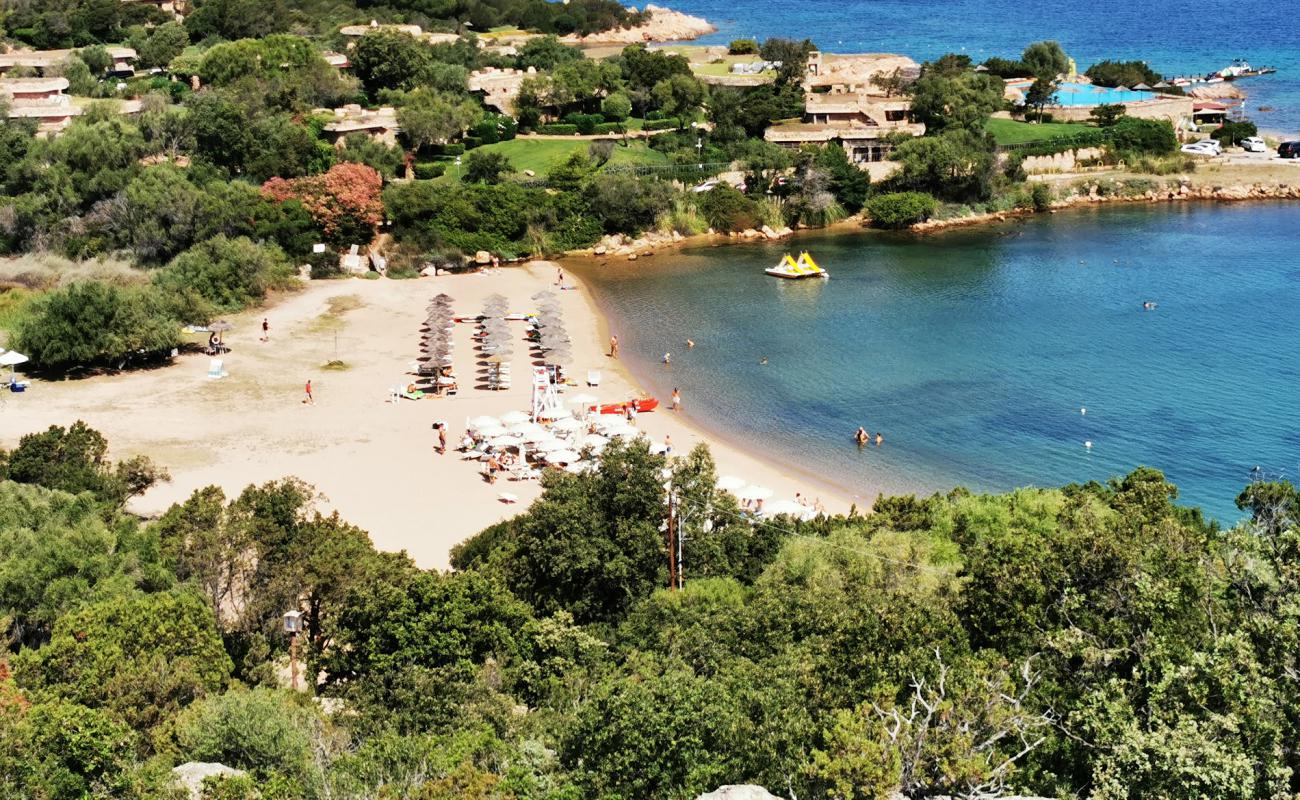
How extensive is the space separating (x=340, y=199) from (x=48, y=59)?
3599 cm

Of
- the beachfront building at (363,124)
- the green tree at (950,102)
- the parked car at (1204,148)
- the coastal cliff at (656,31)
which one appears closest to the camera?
the beachfront building at (363,124)

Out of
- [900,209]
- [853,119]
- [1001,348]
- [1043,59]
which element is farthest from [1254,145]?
[1001,348]

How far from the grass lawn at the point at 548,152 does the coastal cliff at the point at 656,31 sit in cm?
4416

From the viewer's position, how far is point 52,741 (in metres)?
18.2

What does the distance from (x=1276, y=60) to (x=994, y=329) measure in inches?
3133

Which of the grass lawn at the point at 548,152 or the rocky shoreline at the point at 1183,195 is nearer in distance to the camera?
the grass lawn at the point at 548,152

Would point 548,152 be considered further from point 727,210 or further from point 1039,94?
point 1039,94

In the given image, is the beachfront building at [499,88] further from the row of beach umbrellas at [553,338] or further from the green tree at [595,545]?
the green tree at [595,545]

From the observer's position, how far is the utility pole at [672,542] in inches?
1076

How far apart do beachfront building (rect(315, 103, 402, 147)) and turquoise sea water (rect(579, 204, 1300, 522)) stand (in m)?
17.7

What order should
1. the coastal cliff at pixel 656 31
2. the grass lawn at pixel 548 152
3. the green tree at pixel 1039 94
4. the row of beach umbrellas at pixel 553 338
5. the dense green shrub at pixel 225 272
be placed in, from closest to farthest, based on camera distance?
the row of beach umbrellas at pixel 553 338
the dense green shrub at pixel 225 272
the grass lawn at pixel 548 152
the green tree at pixel 1039 94
the coastal cliff at pixel 656 31

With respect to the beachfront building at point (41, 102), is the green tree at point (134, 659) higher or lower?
lower

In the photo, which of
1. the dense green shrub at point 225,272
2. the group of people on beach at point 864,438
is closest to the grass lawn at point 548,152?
the dense green shrub at point 225,272

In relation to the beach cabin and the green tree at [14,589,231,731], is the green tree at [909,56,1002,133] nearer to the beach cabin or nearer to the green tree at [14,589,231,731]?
the beach cabin
